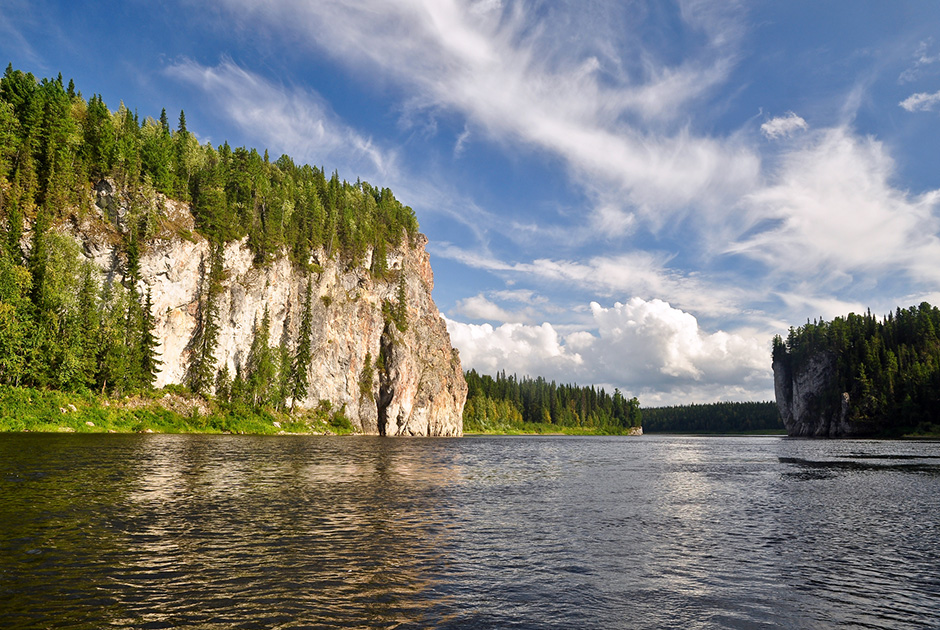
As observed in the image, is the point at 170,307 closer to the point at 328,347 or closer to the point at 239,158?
the point at 328,347

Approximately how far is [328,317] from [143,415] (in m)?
59.5

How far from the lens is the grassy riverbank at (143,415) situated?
64.9 m

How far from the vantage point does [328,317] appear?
139125 millimetres

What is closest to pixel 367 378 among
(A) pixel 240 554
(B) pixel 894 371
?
(A) pixel 240 554

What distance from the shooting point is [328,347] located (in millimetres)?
136875

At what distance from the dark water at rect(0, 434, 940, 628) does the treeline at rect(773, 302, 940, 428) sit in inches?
6577

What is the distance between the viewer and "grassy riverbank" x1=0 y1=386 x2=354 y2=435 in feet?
213

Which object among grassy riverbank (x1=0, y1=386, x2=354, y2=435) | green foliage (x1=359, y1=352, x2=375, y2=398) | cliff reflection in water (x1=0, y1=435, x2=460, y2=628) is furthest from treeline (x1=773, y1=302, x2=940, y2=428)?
cliff reflection in water (x1=0, y1=435, x2=460, y2=628)

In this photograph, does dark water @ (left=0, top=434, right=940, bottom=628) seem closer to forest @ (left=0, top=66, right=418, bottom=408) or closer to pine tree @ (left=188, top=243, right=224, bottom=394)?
forest @ (left=0, top=66, right=418, bottom=408)

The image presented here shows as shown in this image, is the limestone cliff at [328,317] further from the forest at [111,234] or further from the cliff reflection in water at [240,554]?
the cliff reflection in water at [240,554]

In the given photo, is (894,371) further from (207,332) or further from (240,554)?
(240,554)

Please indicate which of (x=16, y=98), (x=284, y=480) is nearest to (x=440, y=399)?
(x=16, y=98)

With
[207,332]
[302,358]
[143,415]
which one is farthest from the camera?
[302,358]

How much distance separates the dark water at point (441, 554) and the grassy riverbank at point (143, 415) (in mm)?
40366
